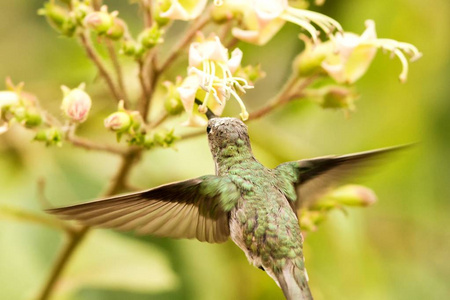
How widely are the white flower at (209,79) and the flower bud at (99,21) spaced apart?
21 cm

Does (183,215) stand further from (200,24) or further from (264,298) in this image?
(264,298)

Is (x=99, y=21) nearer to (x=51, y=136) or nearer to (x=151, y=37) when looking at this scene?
(x=151, y=37)

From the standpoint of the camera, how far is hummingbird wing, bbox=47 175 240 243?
130 cm

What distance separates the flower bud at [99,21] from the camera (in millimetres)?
1662

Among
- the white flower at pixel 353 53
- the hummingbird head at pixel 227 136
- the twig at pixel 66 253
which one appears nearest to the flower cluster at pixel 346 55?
the white flower at pixel 353 53

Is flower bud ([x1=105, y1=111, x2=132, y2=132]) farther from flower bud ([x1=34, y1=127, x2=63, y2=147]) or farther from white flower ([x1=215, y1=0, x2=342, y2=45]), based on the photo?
white flower ([x1=215, y1=0, x2=342, y2=45])

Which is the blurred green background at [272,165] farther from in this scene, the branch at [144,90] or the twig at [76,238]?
the branch at [144,90]

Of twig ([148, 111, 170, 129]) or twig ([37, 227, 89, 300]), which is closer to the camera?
twig ([148, 111, 170, 129])

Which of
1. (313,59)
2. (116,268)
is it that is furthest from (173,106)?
(116,268)

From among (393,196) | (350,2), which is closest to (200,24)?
(350,2)

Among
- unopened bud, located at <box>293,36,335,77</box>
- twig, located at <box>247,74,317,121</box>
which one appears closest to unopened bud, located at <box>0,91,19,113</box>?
twig, located at <box>247,74,317,121</box>

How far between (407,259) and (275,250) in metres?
1.76

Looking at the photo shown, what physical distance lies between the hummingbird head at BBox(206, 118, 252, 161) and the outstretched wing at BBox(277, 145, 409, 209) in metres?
0.16

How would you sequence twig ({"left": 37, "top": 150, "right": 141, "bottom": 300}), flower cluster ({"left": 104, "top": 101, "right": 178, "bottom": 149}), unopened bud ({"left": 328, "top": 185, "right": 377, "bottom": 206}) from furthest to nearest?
unopened bud ({"left": 328, "top": 185, "right": 377, "bottom": 206})
twig ({"left": 37, "top": 150, "right": 141, "bottom": 300})
flower cluster ({"left": 104, "top": 101, "right": 178, "bottom": 149})
